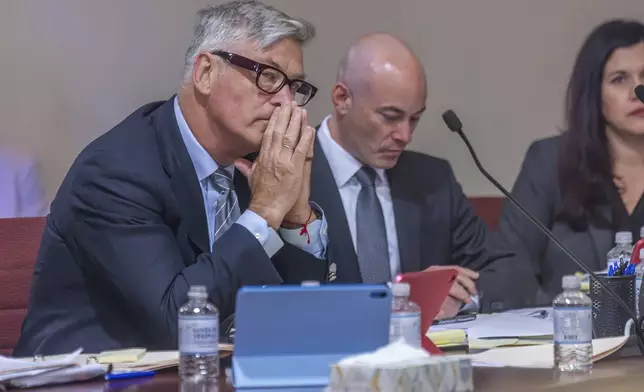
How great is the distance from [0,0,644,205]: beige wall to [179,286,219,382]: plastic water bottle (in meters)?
1.32

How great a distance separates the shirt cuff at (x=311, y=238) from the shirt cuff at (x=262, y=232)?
112 mm

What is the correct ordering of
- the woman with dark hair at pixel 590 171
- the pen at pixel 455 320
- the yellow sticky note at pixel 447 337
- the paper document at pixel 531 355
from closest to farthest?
the paper document at pixel 531 355 < the yellow sticky note at pixel 447 337 < the pen at pixel 455 320 < the woman with dark hair at pixel 590 171

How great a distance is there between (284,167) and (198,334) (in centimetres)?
65

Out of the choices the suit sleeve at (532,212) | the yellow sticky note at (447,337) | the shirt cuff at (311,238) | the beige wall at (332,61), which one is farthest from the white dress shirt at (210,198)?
the suit sleeve at (532,212)

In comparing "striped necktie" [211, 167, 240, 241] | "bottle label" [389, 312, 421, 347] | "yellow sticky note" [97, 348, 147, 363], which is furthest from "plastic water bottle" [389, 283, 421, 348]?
"striped necktie" [211, 167, 240, 241]

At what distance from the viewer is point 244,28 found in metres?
1.86

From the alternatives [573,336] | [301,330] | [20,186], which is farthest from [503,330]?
[20,186]

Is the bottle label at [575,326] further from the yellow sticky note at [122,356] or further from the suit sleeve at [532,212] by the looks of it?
the suit sleeve at [532,212]

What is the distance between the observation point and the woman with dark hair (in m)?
2.57

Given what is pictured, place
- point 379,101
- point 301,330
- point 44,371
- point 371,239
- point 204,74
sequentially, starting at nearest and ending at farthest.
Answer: point 301,330, point 44,371, point 204,74, point 371,239, point 379,101

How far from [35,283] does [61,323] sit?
0.10m

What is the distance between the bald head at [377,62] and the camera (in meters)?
2.51

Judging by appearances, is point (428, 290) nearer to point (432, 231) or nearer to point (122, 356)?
point (122, 356)

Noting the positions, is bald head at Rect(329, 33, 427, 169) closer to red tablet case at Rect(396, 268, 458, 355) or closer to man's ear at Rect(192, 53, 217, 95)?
man's ear at Rect(192, 53, 217, 95)
